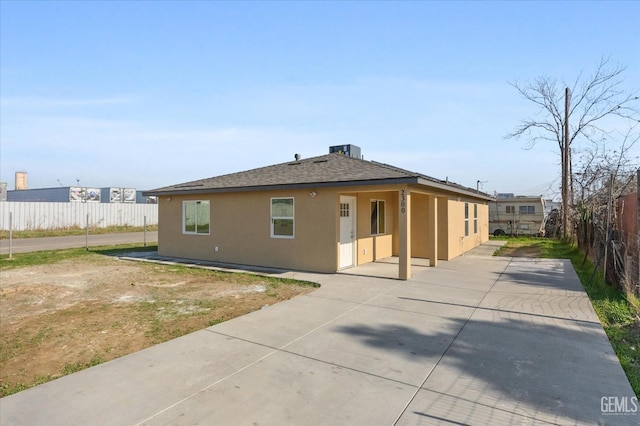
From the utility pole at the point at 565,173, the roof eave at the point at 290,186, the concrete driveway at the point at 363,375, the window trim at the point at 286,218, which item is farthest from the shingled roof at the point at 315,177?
Answer: the utility pole at the point at 565,173

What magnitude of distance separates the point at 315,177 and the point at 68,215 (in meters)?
26.7

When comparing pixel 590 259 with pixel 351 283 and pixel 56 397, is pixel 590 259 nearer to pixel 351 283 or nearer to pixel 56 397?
pixel 351 283

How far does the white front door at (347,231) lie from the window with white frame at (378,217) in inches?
52.5

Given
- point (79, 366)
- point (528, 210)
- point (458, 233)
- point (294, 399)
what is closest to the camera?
point (294, 399)

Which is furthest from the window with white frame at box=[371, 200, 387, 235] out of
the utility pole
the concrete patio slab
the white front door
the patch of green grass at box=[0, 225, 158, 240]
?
the patch of green grass at box=[0, 225, 158, 240]

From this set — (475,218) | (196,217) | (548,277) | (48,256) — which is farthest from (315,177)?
(48,256)

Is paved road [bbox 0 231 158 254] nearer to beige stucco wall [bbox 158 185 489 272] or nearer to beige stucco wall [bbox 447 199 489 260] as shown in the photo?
beige stucco wall [bbox 158 185 489 272]

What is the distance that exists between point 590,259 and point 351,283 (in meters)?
8.66

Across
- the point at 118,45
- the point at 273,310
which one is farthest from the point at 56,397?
the point at 118,45

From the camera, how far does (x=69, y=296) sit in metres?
8.02

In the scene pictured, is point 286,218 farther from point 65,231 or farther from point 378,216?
point 65,231

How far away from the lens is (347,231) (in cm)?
1145

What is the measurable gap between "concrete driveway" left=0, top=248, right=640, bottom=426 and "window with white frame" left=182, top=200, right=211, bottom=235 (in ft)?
25.2

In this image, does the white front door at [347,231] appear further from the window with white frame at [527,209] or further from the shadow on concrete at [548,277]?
the window with white frame at [527,209]
